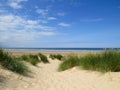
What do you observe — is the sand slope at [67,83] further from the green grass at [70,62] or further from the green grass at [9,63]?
the green grass at [70,62]

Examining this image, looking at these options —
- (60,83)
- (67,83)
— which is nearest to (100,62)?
(67,83)

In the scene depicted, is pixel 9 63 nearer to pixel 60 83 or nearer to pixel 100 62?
pixel 60 83

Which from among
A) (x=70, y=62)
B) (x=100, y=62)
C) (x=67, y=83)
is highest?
(x=100, y=62)

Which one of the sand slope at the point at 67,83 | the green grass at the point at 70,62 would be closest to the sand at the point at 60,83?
the sand slope at the point at 67,83

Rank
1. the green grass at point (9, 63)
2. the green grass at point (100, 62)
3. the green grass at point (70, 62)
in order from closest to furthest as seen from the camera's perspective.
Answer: the green grass at point (9, 63), the green grass at point (100, 62), the green grass at point (70, 62)

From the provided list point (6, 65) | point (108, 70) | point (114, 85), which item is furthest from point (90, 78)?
point (6, 65)

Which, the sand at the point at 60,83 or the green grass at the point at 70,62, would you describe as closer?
the sand at the point at 60,83

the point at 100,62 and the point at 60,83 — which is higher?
the point at 100,62

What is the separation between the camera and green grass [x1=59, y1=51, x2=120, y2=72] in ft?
30.9

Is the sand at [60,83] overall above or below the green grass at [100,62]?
below

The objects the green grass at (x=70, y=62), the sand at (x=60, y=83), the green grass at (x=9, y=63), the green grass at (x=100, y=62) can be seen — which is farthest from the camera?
the green grass at (x=70, y=62)

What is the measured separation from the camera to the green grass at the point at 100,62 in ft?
30.9

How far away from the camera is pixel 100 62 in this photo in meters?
10.0

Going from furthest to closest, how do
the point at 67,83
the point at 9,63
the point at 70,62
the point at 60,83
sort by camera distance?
the point at 70,62 < the point at 9,63 < the point at 67,83 < the point at 60,83
